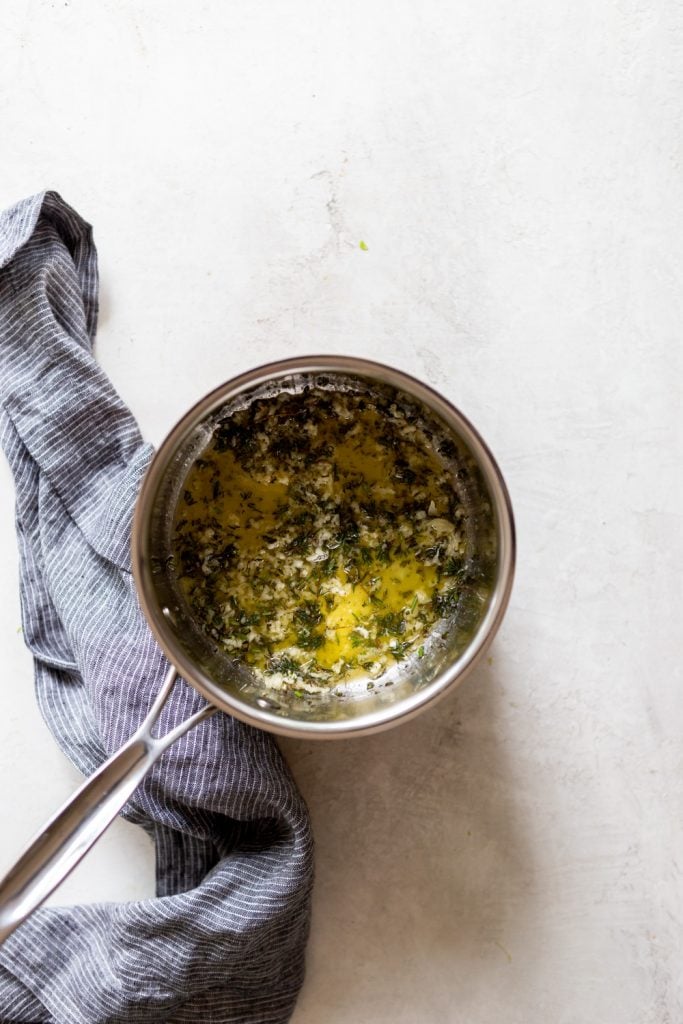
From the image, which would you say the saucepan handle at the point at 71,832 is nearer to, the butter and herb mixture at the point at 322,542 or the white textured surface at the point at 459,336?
the butter and herb mixture at the point at 322,542

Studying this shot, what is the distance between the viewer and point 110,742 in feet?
5.09

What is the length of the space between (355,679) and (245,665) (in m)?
0.17

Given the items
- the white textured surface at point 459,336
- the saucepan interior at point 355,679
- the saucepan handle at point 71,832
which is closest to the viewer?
the saucepan handle at point 71,832

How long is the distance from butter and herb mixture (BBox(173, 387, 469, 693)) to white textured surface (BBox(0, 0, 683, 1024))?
21cm

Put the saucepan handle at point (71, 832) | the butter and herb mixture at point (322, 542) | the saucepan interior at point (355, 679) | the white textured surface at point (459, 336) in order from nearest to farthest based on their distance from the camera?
the saucepan handle at point (71, 832) < the saucepan interior at point (355, 679) < the butter and herb mixture at point (322, 542) < the white textured surface at point (459, 336)

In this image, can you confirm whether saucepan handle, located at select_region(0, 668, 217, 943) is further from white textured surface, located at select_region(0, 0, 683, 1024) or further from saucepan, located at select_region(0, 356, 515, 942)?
white textured surface, located at select_region(0, 0, 683, 1024)

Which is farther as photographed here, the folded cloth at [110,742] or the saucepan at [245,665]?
the folded cloth at [110,742]

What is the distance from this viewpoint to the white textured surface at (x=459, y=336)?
5.50 feet

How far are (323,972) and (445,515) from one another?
2.60 ft

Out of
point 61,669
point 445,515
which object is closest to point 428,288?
point 445,515

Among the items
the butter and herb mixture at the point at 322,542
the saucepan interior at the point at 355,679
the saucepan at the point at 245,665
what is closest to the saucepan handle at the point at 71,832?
the saucepan at the point at 245,665

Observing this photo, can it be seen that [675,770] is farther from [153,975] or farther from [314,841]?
[153,975]

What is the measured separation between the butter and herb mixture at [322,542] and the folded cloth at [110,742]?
0.14 meters

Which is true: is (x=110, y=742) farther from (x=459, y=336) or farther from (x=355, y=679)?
(x=459, y=336)
